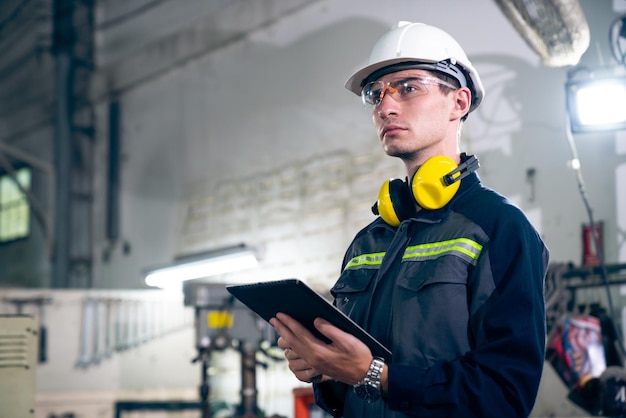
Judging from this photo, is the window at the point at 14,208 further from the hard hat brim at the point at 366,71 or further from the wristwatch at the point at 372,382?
the wristwatch at the point at 372,382

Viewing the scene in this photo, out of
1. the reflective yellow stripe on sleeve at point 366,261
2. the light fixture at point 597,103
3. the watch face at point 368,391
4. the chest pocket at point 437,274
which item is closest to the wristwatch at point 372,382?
the watch face at point 368,391

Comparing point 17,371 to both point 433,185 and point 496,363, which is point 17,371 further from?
point 496,363

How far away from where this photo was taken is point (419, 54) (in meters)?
1.77

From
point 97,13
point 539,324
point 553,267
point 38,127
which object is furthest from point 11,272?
point 539,324

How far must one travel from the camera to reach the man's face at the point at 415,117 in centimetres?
174

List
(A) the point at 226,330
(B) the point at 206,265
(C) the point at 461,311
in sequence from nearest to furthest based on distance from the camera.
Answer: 1. (C) the point at 461,311
2. (A) the point at 226,330
3. (B) the point at 206,265

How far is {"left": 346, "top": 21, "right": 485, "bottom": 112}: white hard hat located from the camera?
5.82ft

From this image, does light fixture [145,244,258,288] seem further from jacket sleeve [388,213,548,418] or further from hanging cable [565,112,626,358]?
jacket sleeve [388,213,548,418]

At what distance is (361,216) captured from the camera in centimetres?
549

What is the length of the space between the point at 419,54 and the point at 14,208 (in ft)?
28.4

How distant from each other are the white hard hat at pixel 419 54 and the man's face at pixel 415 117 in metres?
0.03

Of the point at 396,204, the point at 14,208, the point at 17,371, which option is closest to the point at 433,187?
the point at 396,204

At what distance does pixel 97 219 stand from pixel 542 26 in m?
5.76

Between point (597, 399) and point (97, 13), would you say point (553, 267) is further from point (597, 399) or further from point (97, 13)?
point (97, 13)
